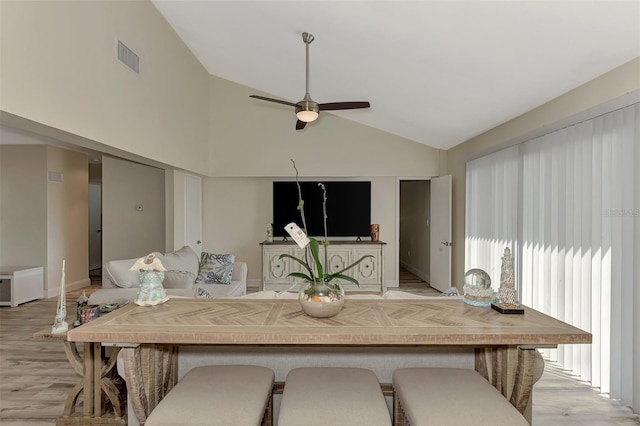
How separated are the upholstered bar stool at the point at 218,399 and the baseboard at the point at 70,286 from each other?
557 centimetres

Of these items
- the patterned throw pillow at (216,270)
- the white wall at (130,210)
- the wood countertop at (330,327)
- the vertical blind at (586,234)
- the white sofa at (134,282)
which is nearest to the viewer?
the wood countertop at (330,327)

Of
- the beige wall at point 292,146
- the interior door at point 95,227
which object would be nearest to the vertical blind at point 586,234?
the beige wall at point 292,146

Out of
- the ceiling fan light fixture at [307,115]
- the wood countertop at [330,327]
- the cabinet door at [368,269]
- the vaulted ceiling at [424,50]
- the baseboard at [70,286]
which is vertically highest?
the vaulted ceiling at [424,50]

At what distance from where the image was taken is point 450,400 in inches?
52.4

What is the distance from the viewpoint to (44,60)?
8.28 ft

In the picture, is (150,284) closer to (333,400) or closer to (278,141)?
(333,400)

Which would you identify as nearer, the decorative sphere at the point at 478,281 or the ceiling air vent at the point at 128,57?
the decorative sphere at the point at 478,281

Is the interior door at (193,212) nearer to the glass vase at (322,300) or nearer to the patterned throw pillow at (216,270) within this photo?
the patterned throw pillow at (216,270)

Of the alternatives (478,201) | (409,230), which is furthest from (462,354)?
(409,230)

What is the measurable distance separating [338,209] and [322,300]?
4.75 meters

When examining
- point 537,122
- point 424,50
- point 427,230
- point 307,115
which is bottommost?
point 427,230

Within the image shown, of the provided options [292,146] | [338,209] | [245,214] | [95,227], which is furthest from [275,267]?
[95,227]

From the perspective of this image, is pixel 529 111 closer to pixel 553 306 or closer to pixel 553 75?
pixel 553 75

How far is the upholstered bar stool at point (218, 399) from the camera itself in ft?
4.12
